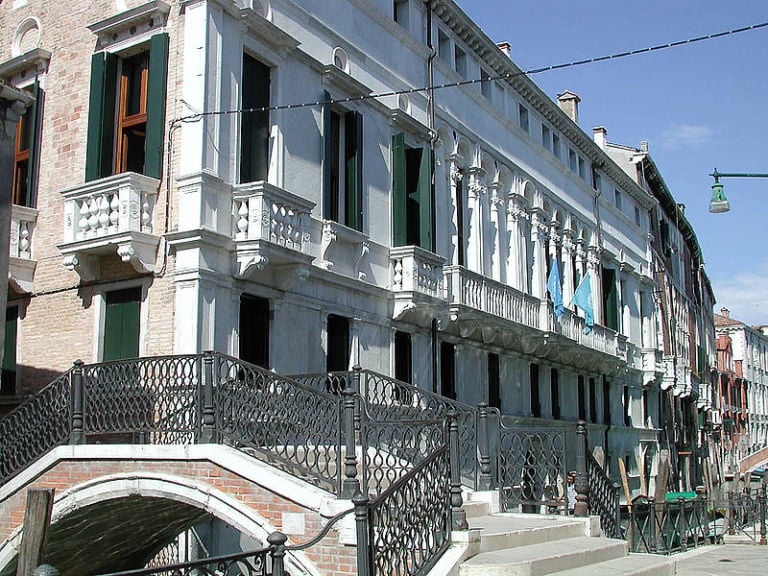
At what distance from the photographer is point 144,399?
11500mm

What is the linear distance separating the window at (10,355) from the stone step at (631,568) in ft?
31.6

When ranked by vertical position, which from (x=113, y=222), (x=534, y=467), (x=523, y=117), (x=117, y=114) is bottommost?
(x=534, y=467)

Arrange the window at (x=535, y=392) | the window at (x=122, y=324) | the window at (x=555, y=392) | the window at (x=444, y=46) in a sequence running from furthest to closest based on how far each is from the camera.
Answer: the window at (x=555, y=392) < the window at (x=535, y=392) < the window at (x=444, y=46) < the window at (x=122, y=324)

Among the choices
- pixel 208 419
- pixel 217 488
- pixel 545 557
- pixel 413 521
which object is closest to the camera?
pixel 413 521

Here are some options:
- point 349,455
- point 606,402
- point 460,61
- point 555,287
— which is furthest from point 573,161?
point 349,455

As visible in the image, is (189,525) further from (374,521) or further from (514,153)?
(514,153)

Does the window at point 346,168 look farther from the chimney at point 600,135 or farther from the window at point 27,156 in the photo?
the chimney at point 600,135

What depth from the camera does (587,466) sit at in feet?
41.2

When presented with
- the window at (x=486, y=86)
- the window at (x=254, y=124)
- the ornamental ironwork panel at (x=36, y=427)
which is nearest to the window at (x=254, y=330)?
the window at (x=254, y=124)

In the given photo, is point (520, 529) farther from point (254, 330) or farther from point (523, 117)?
point (523, 117)

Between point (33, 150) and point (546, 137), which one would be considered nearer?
point (33, 150)

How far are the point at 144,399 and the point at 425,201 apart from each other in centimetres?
888

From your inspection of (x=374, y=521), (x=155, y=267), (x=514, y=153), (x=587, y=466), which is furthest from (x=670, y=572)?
(x=514, y=153)

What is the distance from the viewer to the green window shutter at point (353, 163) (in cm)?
1686
